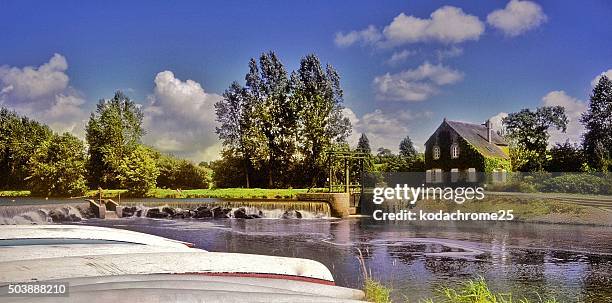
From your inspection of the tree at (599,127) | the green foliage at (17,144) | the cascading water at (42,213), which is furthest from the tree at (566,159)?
the green foliage at (17,144)

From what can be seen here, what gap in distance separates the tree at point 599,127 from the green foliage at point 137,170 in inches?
171

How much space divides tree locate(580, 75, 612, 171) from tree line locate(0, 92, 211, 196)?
3864mm

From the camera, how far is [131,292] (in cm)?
249

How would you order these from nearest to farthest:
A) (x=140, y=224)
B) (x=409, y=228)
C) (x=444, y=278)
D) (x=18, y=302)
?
(x=18, y=302) → (x=444, y=278) → (x=140, y=224) → (x=409, y=228)

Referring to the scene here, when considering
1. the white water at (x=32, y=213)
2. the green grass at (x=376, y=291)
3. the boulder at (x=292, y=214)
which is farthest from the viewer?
the boulder at (x=292, y=214)

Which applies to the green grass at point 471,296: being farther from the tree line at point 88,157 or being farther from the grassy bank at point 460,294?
the tree line at point 88,157

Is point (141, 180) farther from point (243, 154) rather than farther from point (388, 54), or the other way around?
point (388, 54)

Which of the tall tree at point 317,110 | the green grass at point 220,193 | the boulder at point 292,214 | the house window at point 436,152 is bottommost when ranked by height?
the boulder at point 292,214

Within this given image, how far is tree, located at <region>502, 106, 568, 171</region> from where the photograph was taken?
19.8 feet

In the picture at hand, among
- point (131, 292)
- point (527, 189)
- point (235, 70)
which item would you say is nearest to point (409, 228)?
point (527, 189)

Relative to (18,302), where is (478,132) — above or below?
above

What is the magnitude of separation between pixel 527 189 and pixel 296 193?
2.34 metres

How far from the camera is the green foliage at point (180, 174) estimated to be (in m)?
5.72

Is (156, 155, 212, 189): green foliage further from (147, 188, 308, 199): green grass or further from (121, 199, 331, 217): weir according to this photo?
(121, 199, 331, 217): weir
